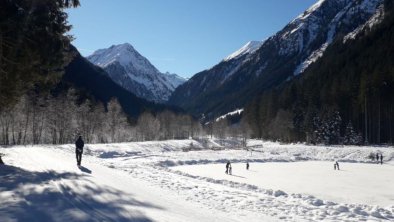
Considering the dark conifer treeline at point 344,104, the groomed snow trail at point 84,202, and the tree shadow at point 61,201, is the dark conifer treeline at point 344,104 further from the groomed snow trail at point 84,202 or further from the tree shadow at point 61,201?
the tree shadow at point 61,201

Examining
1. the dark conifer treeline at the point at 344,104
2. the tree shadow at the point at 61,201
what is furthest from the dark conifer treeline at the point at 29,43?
the dark conifer treeline at the point at 344,104

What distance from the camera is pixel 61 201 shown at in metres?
13.6

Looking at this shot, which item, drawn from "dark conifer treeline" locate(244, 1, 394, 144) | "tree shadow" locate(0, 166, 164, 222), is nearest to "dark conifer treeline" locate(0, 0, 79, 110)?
"tree shadow" locate(0, 166, 164, 222)

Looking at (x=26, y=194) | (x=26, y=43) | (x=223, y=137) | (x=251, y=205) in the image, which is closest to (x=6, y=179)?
(x=26, y=194)

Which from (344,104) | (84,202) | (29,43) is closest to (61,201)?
(84,202)

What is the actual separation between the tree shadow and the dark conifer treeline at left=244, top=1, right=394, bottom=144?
100806 mm

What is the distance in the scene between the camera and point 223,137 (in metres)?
175

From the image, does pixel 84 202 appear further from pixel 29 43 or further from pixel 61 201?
pixel 29 43

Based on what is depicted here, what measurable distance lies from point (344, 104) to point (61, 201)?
400ft

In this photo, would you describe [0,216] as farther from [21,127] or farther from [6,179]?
[21,127]

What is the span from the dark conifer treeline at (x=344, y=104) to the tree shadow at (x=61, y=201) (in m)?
101

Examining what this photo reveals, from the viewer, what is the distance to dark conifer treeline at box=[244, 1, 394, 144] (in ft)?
364

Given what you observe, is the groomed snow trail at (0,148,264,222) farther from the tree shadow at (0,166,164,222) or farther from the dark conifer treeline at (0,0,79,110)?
the dark conifer treeline at (0,0,79,110)

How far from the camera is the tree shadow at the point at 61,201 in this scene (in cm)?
1162
